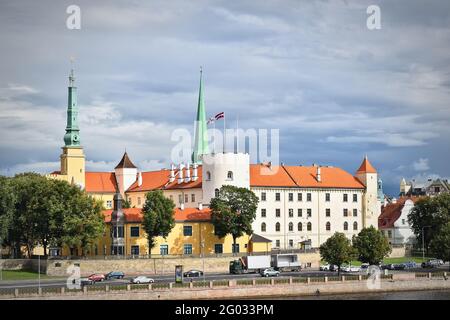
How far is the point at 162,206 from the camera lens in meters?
118

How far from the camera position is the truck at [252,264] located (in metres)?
111

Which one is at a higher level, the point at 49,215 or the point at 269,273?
the point at 49,215

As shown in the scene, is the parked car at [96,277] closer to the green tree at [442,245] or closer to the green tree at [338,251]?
the green tree at [338,251]

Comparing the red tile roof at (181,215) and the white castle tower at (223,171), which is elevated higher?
the white castle tower at (223,171)

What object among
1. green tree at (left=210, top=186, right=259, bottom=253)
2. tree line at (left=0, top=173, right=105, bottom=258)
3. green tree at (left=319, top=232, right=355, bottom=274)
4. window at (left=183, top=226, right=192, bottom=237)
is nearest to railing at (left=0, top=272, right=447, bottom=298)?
green tree at (left=319, top=232, right=355, bottom=274)

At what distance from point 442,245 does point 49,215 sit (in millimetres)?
42599

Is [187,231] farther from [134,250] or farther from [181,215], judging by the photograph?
[134,250]

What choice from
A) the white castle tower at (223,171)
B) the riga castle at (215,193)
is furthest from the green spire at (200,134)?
the white castle tower at (223,171)

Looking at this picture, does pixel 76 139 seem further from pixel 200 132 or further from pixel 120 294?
→ pixel 120 294

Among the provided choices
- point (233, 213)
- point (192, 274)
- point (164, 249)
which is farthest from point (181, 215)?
point (192, 274)

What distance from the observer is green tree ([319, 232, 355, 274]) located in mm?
105312

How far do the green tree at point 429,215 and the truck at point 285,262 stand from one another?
90.4 ft

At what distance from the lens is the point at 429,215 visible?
141m
